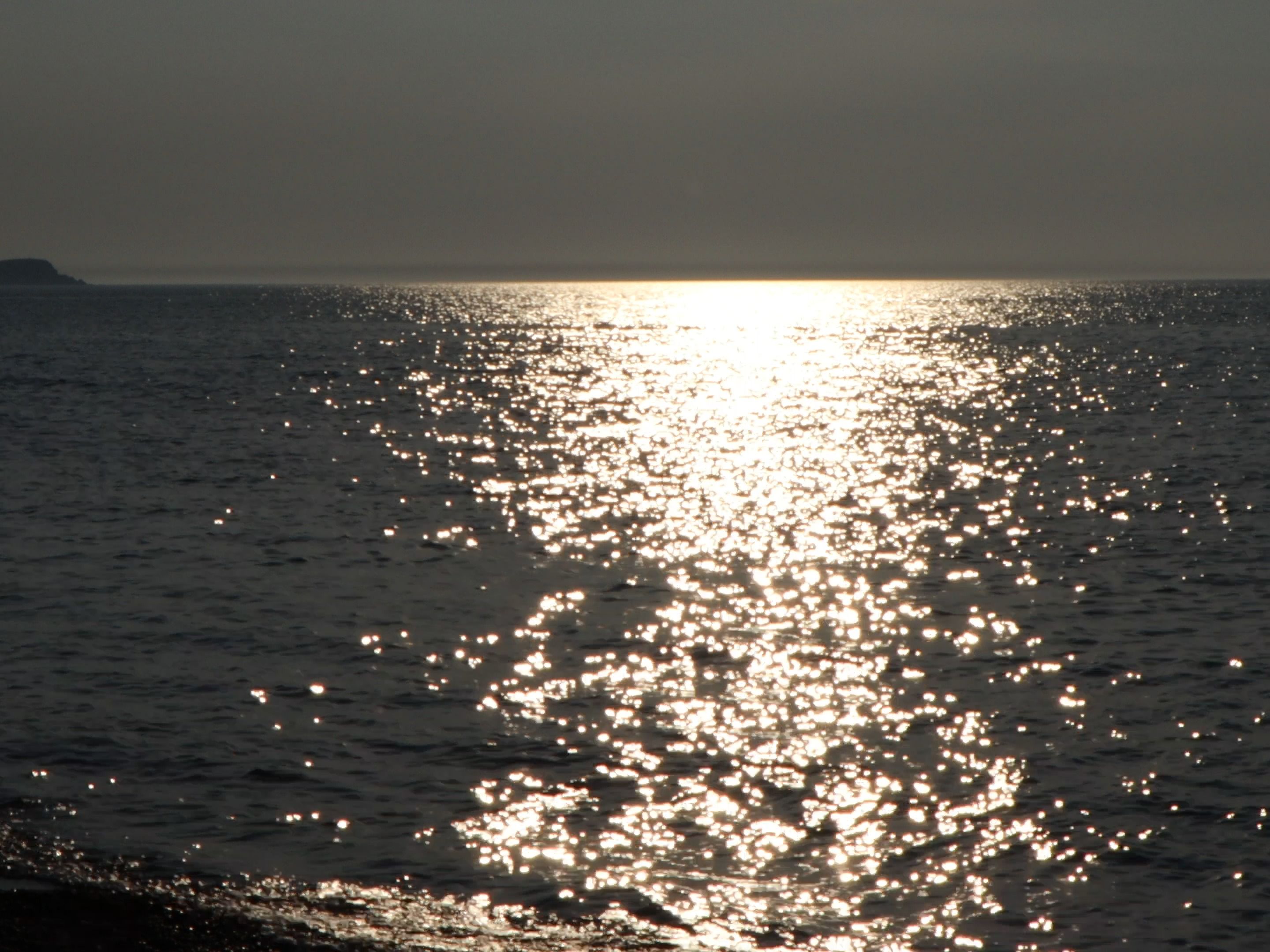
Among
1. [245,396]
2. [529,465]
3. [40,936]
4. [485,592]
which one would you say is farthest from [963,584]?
[245,396]

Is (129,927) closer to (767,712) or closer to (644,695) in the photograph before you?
(644,695)

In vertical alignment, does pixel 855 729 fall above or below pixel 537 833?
above

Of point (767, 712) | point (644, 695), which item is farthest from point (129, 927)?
point (767, 712)

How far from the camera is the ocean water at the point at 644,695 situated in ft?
45.8

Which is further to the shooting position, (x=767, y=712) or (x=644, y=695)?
(x=644, y=695)

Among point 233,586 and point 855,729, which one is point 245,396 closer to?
point 233,586

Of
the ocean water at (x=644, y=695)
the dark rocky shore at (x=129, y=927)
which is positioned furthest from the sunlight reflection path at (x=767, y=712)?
the dark rocky shore at (x=129, y=927)

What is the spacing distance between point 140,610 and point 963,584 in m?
17.5

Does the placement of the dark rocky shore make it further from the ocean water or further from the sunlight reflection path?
the sunlight reflection path

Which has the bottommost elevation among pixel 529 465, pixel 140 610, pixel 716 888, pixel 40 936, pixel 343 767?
pixel 40 936

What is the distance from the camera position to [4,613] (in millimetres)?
26312

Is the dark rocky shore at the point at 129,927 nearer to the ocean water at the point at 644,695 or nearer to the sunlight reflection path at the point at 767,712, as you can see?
the ocean water at the point at 644,695

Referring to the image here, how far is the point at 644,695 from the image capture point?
21.2 meters

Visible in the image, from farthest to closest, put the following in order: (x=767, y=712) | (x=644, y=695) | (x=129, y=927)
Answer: (x=644, y=695)
(x=767, y=712)
(x=129, y=927)
